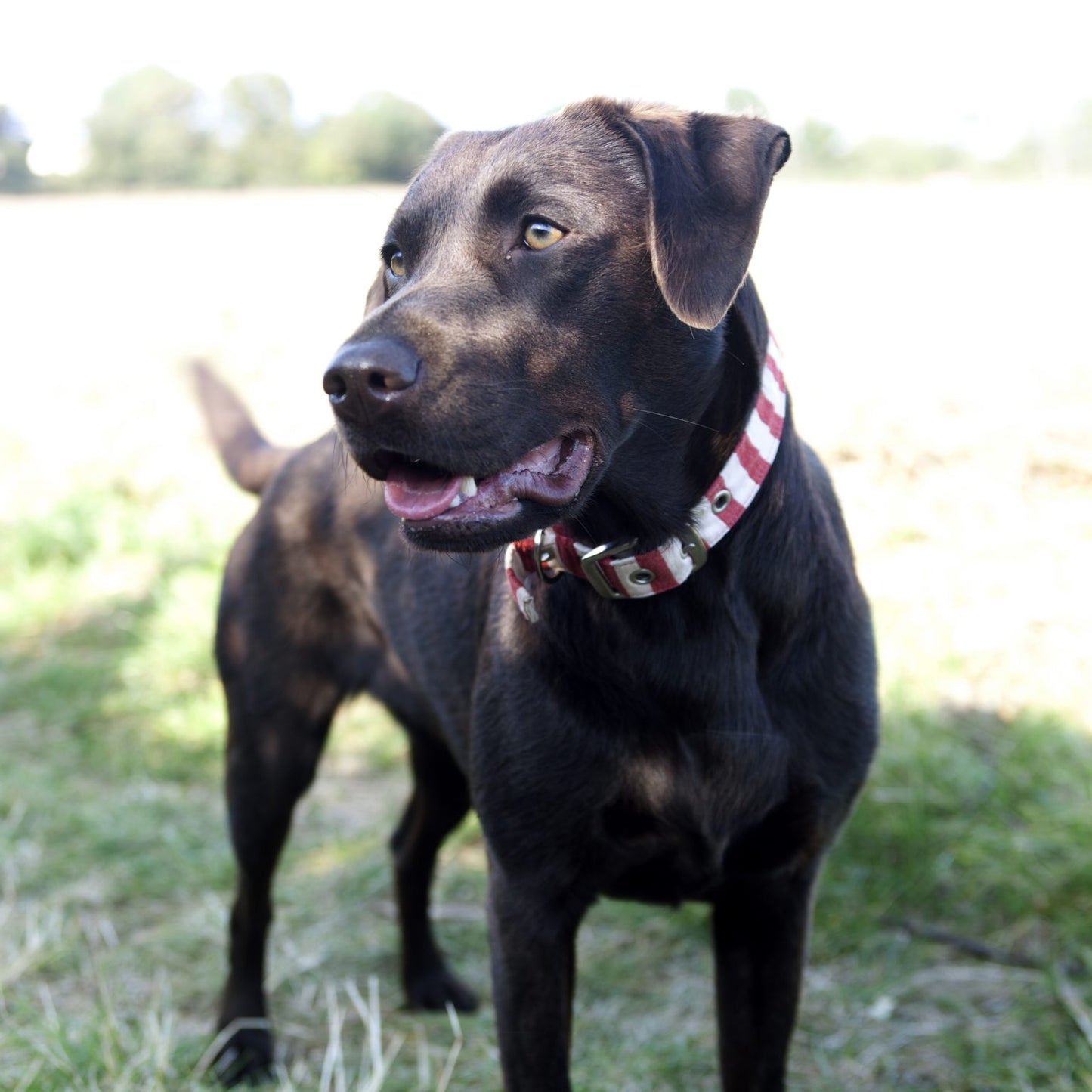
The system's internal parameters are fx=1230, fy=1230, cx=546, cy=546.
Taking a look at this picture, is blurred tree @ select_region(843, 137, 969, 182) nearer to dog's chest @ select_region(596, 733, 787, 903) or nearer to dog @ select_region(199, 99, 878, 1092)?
dog @ select_region(199, 99, 878, 1092)

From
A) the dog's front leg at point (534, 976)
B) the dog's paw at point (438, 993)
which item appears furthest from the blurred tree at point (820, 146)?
the dog's front leg at point (534, 976)

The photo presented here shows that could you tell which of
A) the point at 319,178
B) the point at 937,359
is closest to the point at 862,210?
the point at 937,359

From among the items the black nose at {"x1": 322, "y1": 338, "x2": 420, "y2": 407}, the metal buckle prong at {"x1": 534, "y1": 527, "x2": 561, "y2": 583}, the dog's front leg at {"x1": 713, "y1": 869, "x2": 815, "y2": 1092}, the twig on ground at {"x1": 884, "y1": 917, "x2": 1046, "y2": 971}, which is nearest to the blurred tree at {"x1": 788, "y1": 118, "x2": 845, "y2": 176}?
the twig on ground at {"x1": 884, "y1": 917, "x2": 1046, "y2": 971}

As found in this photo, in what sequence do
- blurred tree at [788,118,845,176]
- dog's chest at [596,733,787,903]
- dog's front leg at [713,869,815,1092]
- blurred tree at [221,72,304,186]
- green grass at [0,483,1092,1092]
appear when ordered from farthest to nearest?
blurred tree at [788,118,845,176]
blurred tree at [221,72,304,186]
green grass at [0,483,1092,1092]
dog's front leg at [713,869,815,1092]
dog's chest at [596,733,787,903]

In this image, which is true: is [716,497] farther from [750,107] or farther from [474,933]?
[474,933]

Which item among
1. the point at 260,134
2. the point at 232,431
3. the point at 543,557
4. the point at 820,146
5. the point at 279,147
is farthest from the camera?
the point at 820,146

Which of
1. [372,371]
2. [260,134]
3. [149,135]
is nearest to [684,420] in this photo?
[372,371]

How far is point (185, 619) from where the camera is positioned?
5246 millimetres

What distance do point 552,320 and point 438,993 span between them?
2.13 metres

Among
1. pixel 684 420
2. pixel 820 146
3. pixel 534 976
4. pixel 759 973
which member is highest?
pixel 684 420

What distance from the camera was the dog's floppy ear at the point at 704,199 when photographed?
1773mm

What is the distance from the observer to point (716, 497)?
1.97 meters

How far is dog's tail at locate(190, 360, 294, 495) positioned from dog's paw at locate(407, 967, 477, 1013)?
56.3 inches

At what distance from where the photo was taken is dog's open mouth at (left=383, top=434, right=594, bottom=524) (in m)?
1.76
